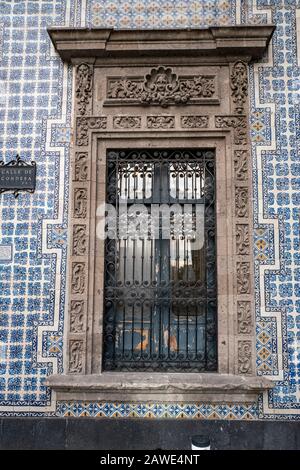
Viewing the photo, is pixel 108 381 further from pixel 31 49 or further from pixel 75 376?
pixel 31 49

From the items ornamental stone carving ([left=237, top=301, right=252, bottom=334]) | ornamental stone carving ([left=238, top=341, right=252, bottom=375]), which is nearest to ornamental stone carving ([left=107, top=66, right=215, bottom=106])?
ornamental stone carving ([left=237, top=301, right=252, bottom=334])

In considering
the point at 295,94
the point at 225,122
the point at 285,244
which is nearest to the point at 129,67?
the point at 225,122

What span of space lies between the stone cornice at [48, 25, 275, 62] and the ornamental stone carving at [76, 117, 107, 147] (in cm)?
82

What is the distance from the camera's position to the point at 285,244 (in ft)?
20.2

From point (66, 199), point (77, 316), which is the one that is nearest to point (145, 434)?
point (77, 316)

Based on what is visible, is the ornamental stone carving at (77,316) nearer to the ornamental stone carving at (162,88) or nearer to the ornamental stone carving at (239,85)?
the ornamental stone carving at (162,88)

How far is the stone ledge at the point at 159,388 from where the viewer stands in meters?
5.80

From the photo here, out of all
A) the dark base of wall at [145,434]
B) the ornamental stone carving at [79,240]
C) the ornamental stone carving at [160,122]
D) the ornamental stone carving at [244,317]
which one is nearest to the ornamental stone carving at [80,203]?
the ornamental stone carving at [79,240]

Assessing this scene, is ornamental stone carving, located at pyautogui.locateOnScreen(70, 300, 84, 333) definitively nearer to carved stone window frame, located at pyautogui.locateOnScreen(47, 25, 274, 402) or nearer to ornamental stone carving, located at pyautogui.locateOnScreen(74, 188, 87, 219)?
carved stone window frame, located at pyautogui.locateOnScreen(47, 25, 274, 402)

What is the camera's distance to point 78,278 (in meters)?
6.13

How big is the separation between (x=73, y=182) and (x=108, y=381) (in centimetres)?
232

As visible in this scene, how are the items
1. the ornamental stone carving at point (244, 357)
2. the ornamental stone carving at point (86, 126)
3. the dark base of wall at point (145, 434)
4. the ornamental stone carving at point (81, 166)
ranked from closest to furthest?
the dark base of wall at point (145, 434)
the ornamental stone carving at point (244, 357)
the ornamental stone carving at point (81, 166)
the ornamental stone carving at point (86, 126)

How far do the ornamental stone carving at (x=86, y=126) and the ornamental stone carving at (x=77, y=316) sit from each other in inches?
74.4
